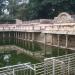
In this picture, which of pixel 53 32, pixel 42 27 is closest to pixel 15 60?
pixel 53 32

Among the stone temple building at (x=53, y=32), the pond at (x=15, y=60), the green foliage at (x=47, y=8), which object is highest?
the green foliage at (x=47, y=8)

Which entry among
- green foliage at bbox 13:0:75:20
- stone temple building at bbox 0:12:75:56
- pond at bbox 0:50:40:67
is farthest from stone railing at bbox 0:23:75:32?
green foliage at bbox 13:0:75:20

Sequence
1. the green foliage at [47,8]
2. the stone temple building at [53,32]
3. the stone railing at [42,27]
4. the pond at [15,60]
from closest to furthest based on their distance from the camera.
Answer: the pond at [15,60] < the stone temple building at [53,32] < the stone railing at [42,27] < the green foliage at [47,8]

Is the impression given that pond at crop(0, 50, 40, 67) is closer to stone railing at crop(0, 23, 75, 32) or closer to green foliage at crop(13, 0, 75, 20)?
stone railing at crop(0, 23, 75, 32)

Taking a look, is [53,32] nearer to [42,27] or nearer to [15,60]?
[42,27]

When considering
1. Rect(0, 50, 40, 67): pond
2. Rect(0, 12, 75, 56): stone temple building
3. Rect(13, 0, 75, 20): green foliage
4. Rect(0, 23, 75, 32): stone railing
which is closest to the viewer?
Rect(0, 50, 40, 67): pond

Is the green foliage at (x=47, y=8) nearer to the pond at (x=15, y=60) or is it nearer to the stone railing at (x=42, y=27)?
the stone railing at (x=42, y=27)

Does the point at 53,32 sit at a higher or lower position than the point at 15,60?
higher

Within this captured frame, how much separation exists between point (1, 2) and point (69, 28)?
3909cm

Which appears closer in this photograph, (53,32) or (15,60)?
(15,60)

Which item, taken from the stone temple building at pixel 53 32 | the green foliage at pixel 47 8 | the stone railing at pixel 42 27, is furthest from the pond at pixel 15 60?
the green foliage at pixel 47 8

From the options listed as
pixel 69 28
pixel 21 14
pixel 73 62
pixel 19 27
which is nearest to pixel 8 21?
pixel 21 14

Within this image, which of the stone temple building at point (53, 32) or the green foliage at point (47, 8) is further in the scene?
the green foliage at point (47, 8)

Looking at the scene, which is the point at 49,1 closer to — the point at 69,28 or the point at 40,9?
the point at 40,9
